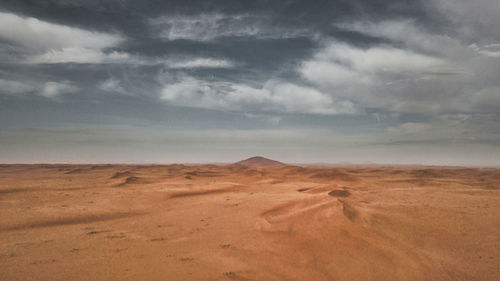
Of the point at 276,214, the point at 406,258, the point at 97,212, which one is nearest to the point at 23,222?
the point at 97,212

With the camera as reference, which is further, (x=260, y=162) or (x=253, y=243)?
(x=260, y=162)

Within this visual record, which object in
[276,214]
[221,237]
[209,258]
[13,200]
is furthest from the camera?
[13,200]

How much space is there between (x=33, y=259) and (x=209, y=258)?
337 centimetres

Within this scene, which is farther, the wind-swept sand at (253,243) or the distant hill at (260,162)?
the distant hill at (260,162)

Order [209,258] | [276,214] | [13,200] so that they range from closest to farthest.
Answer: [209,258], [276,214], [13,200]

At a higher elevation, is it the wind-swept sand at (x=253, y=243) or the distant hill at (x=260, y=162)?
the distant hill at (x=260, y=162)

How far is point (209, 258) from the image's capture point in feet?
16.6

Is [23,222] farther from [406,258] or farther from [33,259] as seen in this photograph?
[406,258]

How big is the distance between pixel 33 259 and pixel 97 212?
15.8ft

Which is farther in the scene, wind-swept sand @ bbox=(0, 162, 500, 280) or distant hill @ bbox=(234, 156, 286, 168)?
distant hill @ bbox=(234, 156, 286, 168)

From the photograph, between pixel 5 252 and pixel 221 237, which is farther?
pixel 221 237

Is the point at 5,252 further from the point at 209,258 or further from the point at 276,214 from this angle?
the point at 276,214

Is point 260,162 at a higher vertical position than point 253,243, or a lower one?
higher

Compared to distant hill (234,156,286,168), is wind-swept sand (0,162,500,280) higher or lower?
lower
